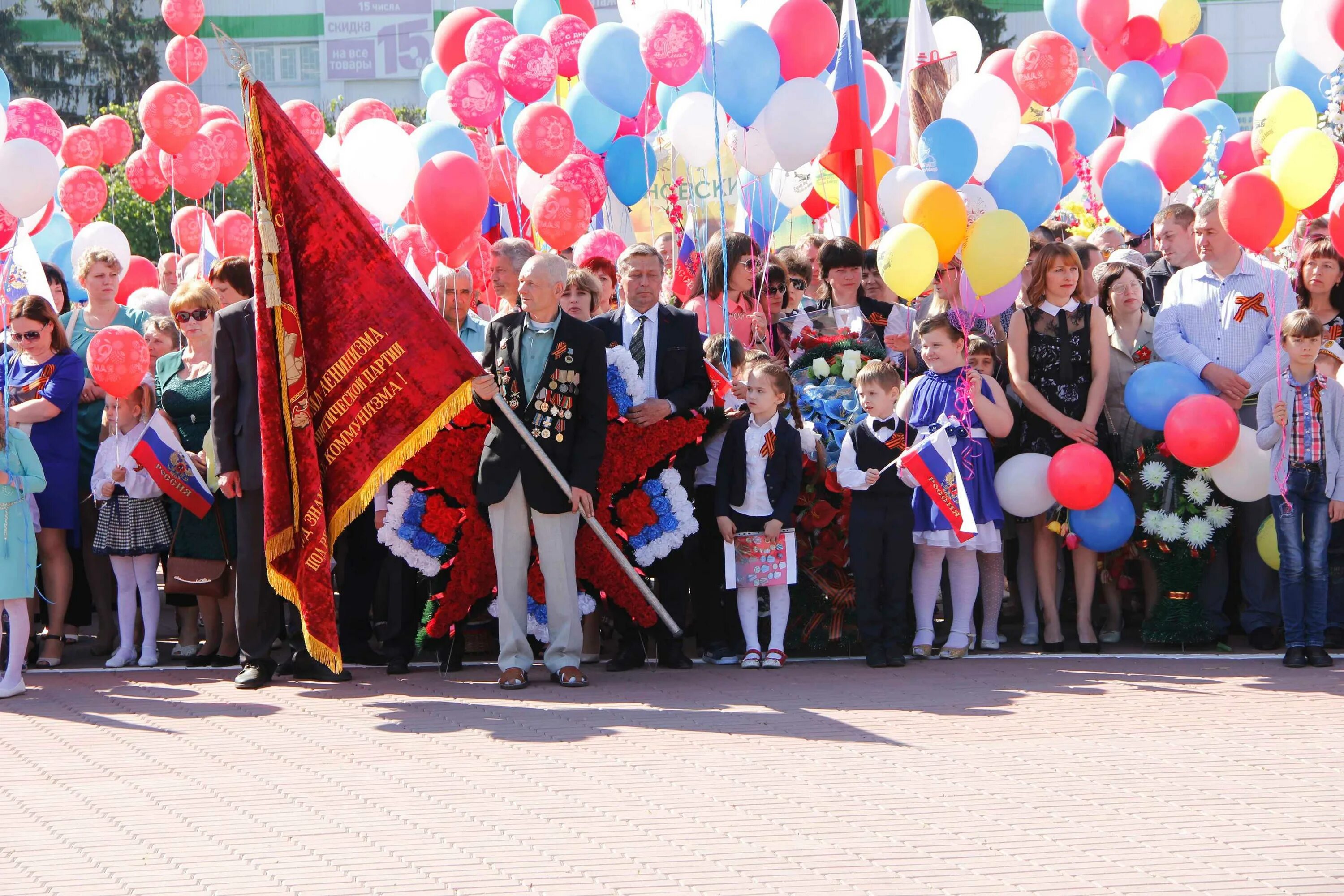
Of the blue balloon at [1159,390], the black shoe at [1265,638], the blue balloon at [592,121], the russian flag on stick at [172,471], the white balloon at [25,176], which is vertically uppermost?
the blue balloon at [592,121]

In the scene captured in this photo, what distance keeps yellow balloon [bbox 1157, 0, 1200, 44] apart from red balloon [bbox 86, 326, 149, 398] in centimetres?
1137

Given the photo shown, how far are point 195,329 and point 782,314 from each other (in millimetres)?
3271

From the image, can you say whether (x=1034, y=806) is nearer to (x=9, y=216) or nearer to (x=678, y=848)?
(x=678, y=848)

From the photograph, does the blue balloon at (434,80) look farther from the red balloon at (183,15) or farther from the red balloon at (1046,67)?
the red balloon at (1046,67)

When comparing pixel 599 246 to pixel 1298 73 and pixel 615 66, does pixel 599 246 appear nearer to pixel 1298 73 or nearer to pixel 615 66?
pixel 615 66

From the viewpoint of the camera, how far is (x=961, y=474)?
7.60 meters

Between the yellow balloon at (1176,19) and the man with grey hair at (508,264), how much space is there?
9888 mm

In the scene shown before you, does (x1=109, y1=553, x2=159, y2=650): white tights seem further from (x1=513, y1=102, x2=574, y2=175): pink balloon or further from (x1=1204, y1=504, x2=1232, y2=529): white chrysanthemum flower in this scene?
(x1=1204, y1=504, x2=1232, y2=529): white chrysanthemum flower

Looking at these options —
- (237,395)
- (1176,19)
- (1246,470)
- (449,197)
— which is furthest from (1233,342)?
(1176,19)

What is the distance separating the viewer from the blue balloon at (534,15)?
1431 centimetres

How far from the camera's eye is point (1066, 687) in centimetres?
684

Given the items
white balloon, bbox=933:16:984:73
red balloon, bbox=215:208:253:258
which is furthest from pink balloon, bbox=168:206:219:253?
white balloon, bbox=933:16:984:73

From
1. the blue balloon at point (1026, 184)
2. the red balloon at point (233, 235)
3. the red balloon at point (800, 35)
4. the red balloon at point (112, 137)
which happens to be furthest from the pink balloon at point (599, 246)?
the red balloon at point (112, 137)

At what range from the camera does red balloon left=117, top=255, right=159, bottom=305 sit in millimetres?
13219
